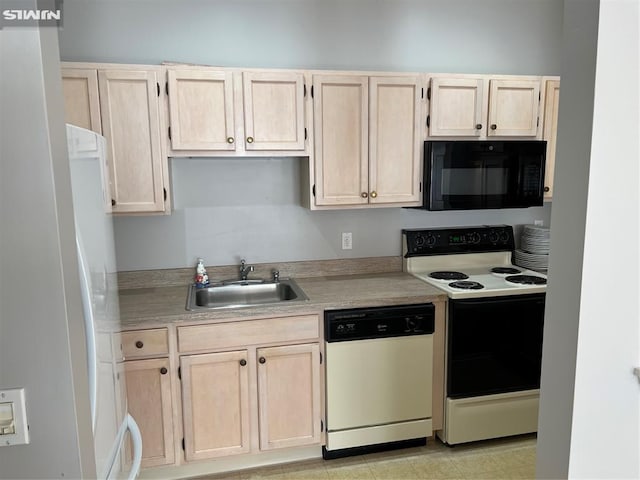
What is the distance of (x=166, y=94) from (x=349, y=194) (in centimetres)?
110

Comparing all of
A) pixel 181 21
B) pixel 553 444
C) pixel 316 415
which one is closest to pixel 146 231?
pixel 181 21

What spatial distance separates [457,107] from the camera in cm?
273

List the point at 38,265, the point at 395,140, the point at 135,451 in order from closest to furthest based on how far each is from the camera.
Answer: the point at 38,265
the point at 135,451
the point at 395,140

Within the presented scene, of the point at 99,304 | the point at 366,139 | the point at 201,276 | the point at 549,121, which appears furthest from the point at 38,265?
the point at 549,121

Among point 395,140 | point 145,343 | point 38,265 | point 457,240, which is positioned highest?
point 395,140

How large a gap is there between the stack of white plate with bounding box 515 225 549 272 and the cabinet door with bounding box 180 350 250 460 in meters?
1.99

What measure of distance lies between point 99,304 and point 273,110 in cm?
146

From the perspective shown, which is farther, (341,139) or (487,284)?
(487,284)

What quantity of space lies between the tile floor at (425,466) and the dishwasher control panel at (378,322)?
0.70m

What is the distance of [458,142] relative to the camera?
2.70 m

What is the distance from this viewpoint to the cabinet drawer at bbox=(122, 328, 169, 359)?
2.20 metres

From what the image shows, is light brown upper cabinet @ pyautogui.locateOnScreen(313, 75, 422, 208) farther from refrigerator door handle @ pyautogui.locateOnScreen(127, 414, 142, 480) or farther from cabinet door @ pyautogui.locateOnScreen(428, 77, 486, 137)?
refrigerator door handle @ pyautogui.locateOnScreen(127, 414, 142, 480)

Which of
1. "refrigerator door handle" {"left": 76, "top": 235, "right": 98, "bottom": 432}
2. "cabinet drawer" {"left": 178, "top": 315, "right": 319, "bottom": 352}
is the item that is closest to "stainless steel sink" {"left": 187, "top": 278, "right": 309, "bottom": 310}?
"cabinet drawer" {"left": 178, "top": 315, "right": 319, "bottom": 352}

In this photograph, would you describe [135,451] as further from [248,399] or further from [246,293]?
[246,293]
